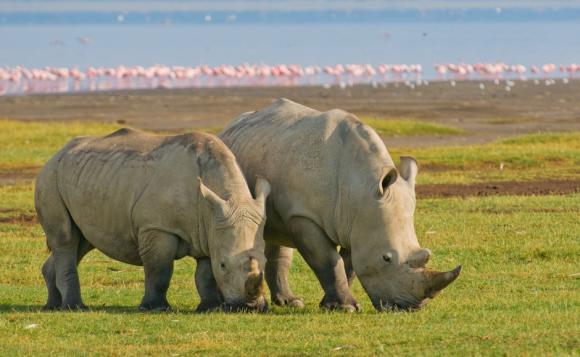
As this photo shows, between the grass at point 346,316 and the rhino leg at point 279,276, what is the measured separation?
0.85 feet

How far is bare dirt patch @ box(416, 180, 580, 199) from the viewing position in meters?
24.2

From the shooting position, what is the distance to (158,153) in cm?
1408

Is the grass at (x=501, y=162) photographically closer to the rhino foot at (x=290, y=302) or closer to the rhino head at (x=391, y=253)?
the rhino foot at (x=290, y=302)

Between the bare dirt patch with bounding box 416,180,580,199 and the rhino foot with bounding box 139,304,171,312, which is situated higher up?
the rhino foot with bounding box 139,304,171,312

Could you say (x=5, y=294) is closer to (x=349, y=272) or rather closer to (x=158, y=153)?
(x=158, y=153)

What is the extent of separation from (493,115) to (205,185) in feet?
122

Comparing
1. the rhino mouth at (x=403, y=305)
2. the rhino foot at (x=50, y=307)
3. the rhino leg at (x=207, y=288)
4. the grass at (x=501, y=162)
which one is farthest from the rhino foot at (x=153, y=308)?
the grass at (x=501, y=162)

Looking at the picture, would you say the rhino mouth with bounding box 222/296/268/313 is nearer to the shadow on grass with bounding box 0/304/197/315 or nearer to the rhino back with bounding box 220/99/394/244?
the shadow on grass with bounding box 0/304/197/315

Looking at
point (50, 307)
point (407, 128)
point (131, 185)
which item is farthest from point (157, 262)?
point (407, 128)

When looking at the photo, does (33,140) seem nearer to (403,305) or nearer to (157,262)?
(157,262)

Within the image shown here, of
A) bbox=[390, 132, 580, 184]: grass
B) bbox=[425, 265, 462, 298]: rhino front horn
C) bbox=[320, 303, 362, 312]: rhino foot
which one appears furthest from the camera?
bbox=[390, 132, 580, 184]: grass

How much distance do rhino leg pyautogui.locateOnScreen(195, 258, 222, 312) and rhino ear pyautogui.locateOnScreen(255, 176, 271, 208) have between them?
33.0 inches

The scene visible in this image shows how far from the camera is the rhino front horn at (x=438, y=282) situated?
41.4ft

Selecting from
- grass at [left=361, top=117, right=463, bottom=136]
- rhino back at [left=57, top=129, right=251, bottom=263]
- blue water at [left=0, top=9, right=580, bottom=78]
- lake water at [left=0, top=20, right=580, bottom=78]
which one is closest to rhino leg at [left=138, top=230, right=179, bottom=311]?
rhino back at [left=57, top=129, right=251, bottom=263]
